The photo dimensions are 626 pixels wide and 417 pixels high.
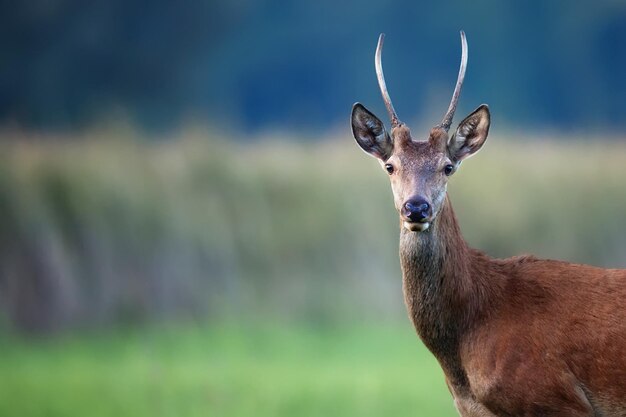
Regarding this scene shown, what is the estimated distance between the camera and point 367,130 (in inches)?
Answer: 425

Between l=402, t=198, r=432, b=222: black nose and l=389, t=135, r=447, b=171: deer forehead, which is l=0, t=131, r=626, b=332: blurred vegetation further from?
l=402, t=198, r=432, b=222: black nose

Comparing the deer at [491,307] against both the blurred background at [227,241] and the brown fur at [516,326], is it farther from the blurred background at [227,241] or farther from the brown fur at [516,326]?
the blurred background at [227,241]

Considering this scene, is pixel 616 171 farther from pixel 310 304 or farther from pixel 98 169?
pixel 98 169

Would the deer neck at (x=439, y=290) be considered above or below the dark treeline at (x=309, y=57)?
below

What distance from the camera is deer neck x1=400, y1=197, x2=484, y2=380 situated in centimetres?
1026

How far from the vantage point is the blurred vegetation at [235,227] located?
19.8 metres

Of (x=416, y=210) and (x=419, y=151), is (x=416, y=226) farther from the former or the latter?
(x=419, y=151)

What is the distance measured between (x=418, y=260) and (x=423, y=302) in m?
0.32

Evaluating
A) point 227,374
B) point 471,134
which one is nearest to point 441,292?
point 471,134

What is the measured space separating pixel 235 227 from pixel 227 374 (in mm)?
3335

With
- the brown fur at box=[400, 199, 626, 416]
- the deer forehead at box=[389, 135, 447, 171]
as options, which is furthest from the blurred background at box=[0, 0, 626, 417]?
the deer forehead at box=[389, 135, 447, 171]

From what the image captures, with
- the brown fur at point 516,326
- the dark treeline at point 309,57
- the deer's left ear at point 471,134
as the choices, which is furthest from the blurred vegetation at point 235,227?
the brown fur at point 516,326

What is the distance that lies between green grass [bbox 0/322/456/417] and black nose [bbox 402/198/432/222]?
6.81 m

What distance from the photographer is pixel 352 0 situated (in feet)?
103
